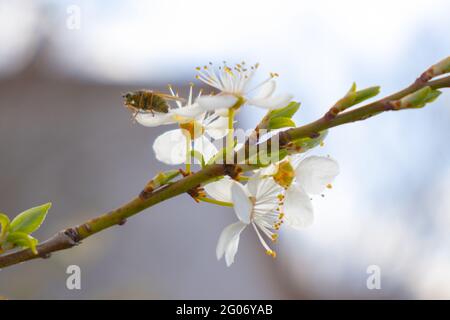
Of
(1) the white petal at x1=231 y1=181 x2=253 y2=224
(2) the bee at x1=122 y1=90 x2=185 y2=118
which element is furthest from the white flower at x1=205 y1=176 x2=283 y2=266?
(2) the bee at x1=122 y1=90 x2=185 y2=118

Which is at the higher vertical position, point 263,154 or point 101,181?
point 101,181

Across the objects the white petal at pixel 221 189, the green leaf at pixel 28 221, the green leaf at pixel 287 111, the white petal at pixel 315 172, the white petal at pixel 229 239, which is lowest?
the white petal at pixel 229 239

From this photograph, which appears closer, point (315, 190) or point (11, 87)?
point (315, 190)

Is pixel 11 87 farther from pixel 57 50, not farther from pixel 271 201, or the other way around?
pixel 271 201

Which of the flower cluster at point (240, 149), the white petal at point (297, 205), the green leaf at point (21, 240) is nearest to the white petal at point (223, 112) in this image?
the flower cluster at point (240, 149)

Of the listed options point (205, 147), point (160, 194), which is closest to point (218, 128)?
point (205, 147)

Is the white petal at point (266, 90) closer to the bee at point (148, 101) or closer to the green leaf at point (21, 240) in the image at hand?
the bee at point (148, 101)
